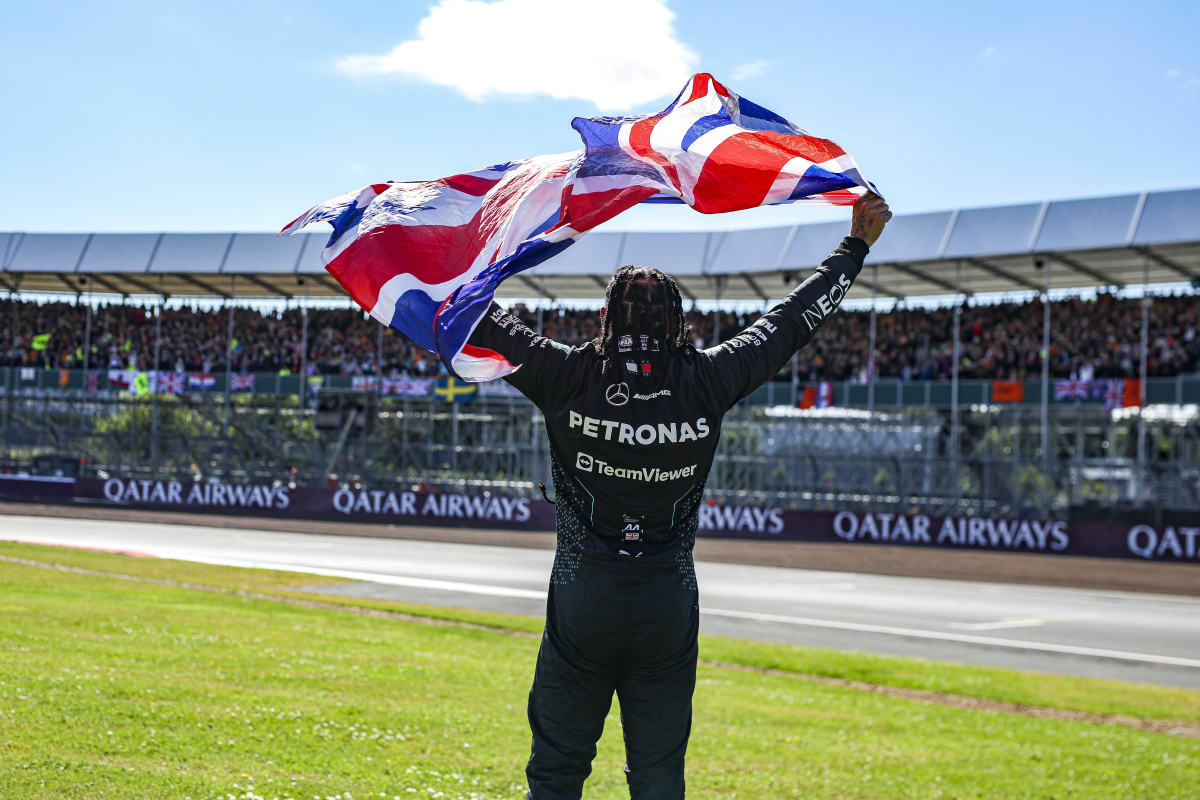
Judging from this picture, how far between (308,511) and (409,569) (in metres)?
16.6

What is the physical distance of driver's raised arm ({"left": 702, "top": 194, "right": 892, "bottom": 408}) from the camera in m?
3.42

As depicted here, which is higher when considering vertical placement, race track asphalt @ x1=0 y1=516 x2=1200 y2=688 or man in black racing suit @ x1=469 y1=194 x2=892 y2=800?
man in black racing suit @ x1=469 y1=194 x2=892 y2=800

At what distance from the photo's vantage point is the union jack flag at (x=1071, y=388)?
31.4 meters

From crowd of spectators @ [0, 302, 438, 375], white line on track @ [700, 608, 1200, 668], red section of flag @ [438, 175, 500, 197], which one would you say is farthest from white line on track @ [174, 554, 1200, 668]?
crowd of spectators @ [0, 302, 438, 375]

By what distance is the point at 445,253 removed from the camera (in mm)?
4051

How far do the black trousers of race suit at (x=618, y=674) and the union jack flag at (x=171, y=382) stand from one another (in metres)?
42.2

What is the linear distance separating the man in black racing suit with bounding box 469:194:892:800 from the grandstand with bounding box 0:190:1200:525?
27.0 m

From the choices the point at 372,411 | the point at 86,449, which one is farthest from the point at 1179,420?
the point at 86,449

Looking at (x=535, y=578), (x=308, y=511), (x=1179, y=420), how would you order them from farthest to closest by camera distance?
(x=308, y=511)
(x=1179, y=420)
(x=535, y=578)

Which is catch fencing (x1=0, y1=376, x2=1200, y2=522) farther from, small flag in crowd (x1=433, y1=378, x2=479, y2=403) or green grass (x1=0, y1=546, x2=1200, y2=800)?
green grass (x1=0, y1=546, x2=1200, y2=800)

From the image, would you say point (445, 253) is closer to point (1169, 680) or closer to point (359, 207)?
point (359, 207)

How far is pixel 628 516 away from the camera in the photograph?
3330 mm

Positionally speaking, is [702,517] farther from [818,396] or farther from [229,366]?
[229,366]

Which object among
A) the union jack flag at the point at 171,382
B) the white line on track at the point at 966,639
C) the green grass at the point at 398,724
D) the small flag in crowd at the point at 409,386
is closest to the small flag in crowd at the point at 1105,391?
the white line on track at the point at 966,639
